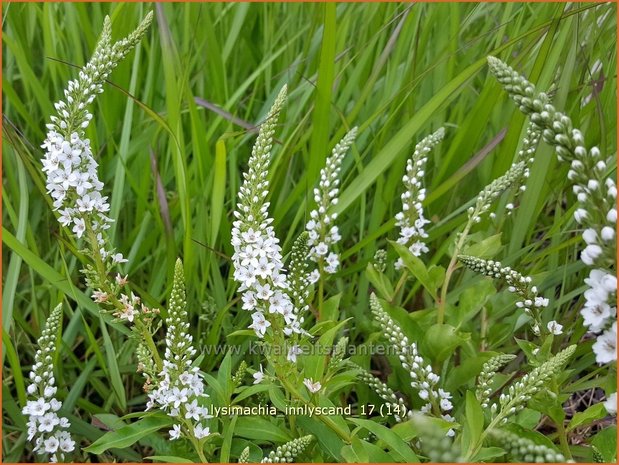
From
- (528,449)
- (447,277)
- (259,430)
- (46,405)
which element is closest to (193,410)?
(259,430)

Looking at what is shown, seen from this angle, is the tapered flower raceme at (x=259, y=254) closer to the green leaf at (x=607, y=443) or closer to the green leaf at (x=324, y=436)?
the green leaf at (x=324, y=436)

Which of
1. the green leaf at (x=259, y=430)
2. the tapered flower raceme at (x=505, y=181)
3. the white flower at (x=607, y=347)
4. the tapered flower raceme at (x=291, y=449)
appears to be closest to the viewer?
the white flower at (x=607, y=347)

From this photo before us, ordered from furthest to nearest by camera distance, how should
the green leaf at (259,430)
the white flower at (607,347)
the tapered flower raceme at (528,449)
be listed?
the green leaf at (259,430), the white flower at (607,347), the tapered flower raceme at (528,449)

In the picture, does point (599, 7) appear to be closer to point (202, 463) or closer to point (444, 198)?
point (444, 198)

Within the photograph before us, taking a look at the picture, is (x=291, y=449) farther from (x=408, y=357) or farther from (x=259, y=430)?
(x=408, y=357)

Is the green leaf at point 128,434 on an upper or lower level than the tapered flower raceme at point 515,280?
lower

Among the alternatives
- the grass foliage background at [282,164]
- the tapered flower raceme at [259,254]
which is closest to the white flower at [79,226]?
the grass foliage background at [282,164]

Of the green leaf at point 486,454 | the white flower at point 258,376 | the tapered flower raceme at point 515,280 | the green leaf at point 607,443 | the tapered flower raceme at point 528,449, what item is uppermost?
the tapered flower raceme at point 515,280

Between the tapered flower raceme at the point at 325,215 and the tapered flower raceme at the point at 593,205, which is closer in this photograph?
the tapered flower raceme at the point at 593,205

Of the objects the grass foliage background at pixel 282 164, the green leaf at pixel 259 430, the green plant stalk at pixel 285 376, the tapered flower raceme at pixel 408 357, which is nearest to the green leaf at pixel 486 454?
the tapered flower raceme at pixel 408 357
